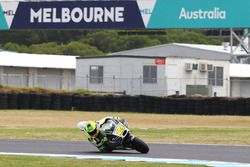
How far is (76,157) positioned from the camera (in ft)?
46.6

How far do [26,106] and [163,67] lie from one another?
1183 centimetres

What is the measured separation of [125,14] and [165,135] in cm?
894

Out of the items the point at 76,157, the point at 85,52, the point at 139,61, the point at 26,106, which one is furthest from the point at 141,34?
the point at 76,157

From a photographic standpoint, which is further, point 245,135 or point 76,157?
point 245,135

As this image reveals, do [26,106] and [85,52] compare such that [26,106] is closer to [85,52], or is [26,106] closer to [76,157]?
[76,157]

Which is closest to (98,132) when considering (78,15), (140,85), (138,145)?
(138,145)

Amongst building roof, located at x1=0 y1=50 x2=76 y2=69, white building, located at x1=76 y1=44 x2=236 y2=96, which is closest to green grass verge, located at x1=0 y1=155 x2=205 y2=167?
white building, located at x1=76 y1=44 x2=236 y2=96

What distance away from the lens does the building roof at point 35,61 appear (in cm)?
5406

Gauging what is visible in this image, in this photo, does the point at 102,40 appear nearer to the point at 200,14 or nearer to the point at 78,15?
the point at 78,15

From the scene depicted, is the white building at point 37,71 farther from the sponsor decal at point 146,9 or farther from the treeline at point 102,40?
the treeline at point 102,40

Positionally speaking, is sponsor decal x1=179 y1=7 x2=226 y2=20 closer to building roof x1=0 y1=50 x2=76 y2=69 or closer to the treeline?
building roof x1=0 y1=50 x2=76 y2=69

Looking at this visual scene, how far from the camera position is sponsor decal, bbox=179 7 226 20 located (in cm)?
2873

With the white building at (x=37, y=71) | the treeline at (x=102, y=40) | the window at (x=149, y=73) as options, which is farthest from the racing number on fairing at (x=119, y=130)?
the treeline at (x=102, y=40)

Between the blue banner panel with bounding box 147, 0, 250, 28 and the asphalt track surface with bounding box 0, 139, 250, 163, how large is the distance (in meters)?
11.4
